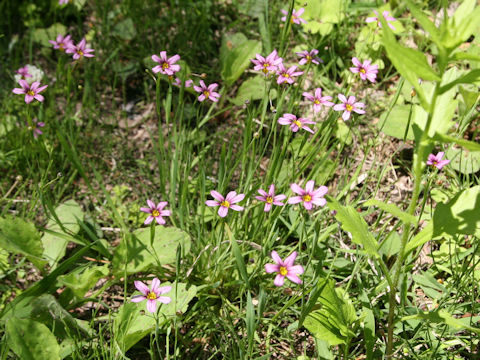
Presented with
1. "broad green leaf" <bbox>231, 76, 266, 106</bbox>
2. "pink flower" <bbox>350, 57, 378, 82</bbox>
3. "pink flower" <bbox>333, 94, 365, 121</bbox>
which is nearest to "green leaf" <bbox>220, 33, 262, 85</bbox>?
"broad green leaf" <bbox>231, 76, 266, 106</bbox>

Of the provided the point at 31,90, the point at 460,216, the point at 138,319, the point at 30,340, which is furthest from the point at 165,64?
the point at 460,216

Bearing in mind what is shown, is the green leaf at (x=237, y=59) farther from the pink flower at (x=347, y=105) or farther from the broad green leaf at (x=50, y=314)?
the broad green leaf at (x=50, y=314)

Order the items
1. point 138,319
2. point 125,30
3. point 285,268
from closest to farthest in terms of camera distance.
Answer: point 285,268 → point 138,319 → point 125,30

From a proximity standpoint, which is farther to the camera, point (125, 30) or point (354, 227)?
point (125, 30)

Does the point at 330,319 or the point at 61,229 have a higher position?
the point at 330,319

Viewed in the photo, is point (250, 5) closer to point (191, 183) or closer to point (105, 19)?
point (105, 19)

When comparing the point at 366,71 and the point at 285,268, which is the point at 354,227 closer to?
the point at 285,268

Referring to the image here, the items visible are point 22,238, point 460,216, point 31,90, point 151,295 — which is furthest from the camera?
point 31,90

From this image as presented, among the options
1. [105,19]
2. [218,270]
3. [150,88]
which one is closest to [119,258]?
[218,270]
